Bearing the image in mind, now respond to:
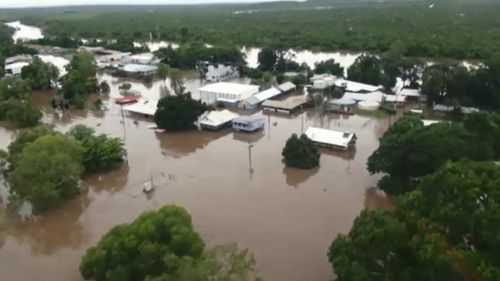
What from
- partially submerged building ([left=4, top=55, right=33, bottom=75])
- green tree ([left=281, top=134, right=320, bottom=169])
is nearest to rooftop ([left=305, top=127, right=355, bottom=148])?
green tree ([left=281, top=134, right=320, bottom=169])

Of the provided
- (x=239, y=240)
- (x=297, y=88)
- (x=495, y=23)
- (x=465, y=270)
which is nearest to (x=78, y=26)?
(x=297, y=88)

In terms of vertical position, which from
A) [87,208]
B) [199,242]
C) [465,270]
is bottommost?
[87,208]

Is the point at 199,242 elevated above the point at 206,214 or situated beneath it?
elevated above

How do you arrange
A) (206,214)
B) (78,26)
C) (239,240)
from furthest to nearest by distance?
(78,26), (206,214), (239,240)

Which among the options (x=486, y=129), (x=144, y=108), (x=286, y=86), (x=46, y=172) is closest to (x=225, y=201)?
(x=46, y=172)

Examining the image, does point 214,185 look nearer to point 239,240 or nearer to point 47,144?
point 239,240

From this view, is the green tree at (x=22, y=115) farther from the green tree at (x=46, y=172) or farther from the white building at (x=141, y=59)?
the white building at (x=141, y=59)
